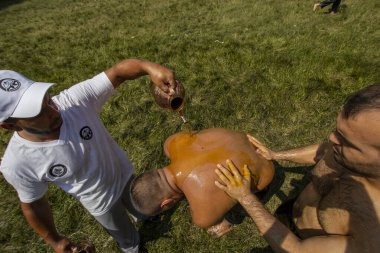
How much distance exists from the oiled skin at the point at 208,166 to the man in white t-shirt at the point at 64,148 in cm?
50

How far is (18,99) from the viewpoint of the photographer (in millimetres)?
1864

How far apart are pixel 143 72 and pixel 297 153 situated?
1591mm

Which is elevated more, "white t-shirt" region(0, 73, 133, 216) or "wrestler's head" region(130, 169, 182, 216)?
"white t-shirt" region(0, 73, 133, 216)

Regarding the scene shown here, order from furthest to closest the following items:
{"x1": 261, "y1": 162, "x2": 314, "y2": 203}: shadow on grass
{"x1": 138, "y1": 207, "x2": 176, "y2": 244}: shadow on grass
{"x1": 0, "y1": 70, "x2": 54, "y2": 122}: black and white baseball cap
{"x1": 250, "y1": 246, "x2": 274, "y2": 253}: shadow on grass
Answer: {"x1": 261, "y1": 162, "x2": 314, "y2": 203}: shadow on grass
{"x1": 138, "y1": 207, "x2": 176, "y2": 244}: shadow on grass
{"x1": 250, "y1": 246, "x2": 274, "y2": 253}: shadow on grass
{"x1": 0, "y1": 70, "x2": 54, "y2": 122}: black and white baseball cap

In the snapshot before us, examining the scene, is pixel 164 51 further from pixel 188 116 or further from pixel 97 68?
pixel 188 116

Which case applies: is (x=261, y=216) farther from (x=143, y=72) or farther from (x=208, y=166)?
(x=143, y=72)

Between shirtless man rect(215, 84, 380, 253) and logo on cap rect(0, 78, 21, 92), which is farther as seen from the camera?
logo on cap rect(0, 78, 21, 92)

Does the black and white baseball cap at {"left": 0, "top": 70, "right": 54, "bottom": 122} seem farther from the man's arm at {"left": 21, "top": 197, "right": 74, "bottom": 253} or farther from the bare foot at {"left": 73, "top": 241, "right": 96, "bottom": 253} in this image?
the bare foot at {"left": 73, "top": 241, "right": 96, "bottom": 253}

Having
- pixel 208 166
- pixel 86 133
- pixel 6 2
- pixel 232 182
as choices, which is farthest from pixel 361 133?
pixel 6 2

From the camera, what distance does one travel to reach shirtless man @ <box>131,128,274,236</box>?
6.99ft

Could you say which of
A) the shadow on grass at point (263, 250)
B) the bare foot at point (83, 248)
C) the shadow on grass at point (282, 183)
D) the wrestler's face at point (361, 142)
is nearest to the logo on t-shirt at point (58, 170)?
the bare foot at point (83, 248)

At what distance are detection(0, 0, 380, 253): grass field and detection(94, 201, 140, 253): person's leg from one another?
337 millimetres

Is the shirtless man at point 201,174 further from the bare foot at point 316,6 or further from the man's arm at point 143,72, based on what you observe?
the bare foot at point 316,6

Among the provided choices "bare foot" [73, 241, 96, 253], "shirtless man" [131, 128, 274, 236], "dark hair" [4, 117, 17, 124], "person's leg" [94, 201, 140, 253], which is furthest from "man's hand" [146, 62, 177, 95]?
"bare foot" [73, 241, 96, 253]
